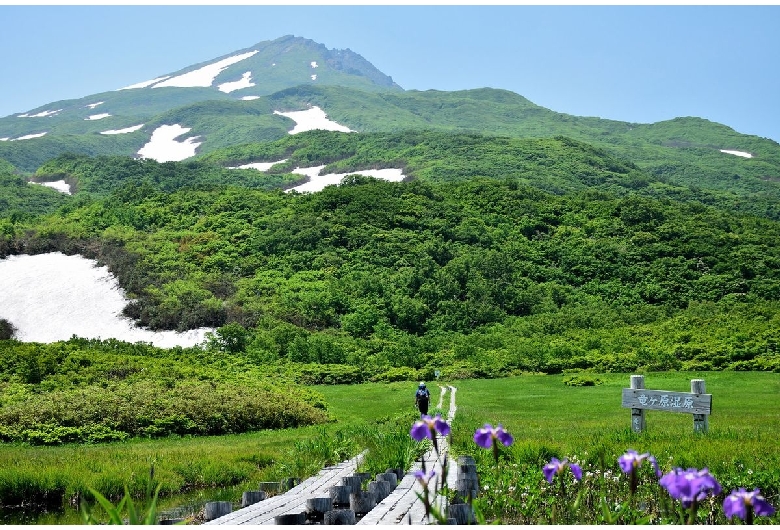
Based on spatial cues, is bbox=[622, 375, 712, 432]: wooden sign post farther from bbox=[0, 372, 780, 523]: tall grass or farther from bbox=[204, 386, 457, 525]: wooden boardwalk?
bbox=[204, 386, 457, 525]: wooden boardwalk

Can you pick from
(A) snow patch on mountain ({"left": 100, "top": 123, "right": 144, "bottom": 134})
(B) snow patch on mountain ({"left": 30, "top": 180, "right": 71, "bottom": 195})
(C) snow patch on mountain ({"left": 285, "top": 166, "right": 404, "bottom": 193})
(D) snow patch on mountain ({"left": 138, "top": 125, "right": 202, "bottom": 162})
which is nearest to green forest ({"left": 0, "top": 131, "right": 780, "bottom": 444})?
(B) snow patch on mountain ({"left": 30, "top": 180, "right": 71, "bottom": 195})

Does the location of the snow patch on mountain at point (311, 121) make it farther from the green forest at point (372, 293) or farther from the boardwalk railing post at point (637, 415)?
the boardwalk railing post at point (637, 415)

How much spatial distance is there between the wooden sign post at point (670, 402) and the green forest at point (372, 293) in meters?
10.3

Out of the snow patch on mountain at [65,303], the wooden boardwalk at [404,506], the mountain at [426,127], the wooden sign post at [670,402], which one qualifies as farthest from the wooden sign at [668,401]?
the mountain at [426,127]

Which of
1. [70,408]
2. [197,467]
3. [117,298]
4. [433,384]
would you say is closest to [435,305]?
[433,384]

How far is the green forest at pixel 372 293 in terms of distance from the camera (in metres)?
26.9

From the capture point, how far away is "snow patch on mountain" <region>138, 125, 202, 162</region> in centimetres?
15238

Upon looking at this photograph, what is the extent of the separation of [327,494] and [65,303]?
41.8 m

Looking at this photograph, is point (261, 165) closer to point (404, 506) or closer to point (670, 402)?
point (670, 402)

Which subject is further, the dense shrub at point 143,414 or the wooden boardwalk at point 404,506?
the dense shrub at point 143,414

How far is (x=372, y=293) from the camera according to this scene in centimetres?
4869

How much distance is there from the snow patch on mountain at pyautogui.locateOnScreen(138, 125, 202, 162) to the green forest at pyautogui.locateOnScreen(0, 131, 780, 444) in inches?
2725

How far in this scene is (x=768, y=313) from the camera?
41.4 m

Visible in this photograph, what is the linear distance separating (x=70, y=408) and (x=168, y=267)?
32462 mm
